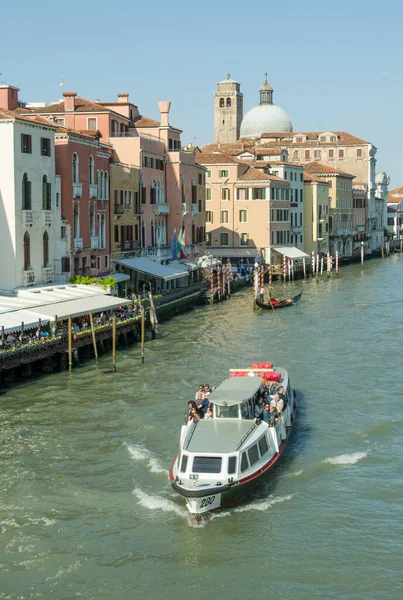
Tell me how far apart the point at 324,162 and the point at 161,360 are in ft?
216

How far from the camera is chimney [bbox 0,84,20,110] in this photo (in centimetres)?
3812

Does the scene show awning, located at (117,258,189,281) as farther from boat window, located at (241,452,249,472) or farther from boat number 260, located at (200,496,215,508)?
boat number 260, located at (200,496,215,508)

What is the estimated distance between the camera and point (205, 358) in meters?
32.9

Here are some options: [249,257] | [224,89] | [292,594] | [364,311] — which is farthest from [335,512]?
[224,89]

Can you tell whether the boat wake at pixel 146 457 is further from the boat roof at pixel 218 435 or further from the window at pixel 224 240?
the window at pixel 224 240

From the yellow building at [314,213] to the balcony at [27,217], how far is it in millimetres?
45069

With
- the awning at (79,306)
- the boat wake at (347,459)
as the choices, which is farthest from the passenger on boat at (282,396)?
the awning at (79,306)

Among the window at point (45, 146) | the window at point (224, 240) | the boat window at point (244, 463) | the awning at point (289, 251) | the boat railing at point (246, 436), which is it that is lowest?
the boat window at point (244, 463)

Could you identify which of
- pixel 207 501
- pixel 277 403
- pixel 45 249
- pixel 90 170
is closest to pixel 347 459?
pixel 277 403

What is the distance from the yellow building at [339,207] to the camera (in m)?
84.8

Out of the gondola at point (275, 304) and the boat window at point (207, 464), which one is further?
the gondola at point (275, 304)

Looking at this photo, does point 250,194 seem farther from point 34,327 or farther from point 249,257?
point 34,327

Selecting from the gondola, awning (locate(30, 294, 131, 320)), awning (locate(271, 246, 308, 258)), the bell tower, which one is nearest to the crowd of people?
awning (locate(30, 294, 131, 320))

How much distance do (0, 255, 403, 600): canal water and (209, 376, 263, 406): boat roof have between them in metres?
1.60
